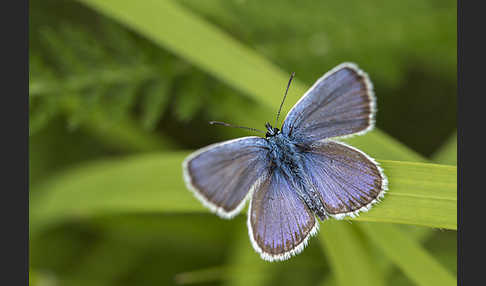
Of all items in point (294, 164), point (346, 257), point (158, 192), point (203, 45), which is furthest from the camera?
point (158, 192)

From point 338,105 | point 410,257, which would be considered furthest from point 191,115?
point 410,257

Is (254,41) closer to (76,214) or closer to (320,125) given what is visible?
(320,125)

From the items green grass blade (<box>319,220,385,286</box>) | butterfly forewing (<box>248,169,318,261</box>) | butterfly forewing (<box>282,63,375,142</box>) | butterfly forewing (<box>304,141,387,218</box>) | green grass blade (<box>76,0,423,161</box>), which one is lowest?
green grass blade (<box>319,220,385,286</box>)

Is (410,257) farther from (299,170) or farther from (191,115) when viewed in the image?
(191,115)

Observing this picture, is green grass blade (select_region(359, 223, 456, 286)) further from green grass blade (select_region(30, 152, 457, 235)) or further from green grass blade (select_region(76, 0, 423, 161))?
green grass blade (select_region(76, 0, 423, 161))

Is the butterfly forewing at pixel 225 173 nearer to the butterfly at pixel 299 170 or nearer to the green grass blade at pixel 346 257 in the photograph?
the butterfly at pixel 299 170

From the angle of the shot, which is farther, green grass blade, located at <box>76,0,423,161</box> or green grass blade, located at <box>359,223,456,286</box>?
green grass blade, located at <box>76,0,423,161</box>

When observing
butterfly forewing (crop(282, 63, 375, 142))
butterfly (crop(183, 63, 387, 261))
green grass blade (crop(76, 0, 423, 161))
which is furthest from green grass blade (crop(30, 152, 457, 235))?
green grass blade (crop(76, 0, 423, 161))
